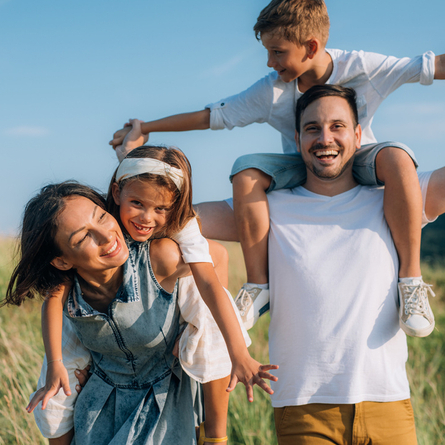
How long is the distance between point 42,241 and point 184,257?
0.64 metres

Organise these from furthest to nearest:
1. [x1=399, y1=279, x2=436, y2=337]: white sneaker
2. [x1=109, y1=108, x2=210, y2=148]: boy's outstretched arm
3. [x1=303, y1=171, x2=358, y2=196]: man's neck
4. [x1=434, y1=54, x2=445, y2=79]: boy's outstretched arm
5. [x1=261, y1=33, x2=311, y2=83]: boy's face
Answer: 1. [x1=109, y1=108, x2=210, y2=148]: boy's outstretched arm
2. [x1=261, y1=33, x2=311, y2=83]: boy's face
3. [x1=434, y1=54, x2=445, y2=79]: boy's outstretched arm
4. [x1=303, y1=171, x2=358, y2=196]: man's neck
5. [x1=399, y1=279, x2=436, y2=337]: white sneaker

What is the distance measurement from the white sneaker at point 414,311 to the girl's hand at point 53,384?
169 cm

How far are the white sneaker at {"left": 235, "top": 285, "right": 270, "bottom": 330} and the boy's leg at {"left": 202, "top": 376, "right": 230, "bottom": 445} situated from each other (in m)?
0.39

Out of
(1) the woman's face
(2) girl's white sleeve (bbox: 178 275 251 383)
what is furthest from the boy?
(1) the woman's face

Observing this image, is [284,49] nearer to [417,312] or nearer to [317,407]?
[417,312]

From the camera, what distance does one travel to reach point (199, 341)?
2.28 meters

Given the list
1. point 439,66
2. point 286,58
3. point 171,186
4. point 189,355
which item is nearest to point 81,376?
point 189,355

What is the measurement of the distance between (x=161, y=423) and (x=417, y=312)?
4.62 feet

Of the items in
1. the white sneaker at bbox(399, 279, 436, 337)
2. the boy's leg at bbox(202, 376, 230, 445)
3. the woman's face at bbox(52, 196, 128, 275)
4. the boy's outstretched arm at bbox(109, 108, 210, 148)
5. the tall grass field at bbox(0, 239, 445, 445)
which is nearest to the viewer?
the woman's face at bbox(52, 196, 128, 275)

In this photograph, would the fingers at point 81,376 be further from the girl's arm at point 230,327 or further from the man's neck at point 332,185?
the man's neck at point 332,185

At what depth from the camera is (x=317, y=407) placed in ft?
8.05

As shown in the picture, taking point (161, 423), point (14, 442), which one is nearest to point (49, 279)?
point (161, 423)

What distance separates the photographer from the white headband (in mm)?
2291

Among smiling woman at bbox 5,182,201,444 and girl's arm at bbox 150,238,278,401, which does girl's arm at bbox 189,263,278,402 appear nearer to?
girl's arm at bbox 150,238,278,401
